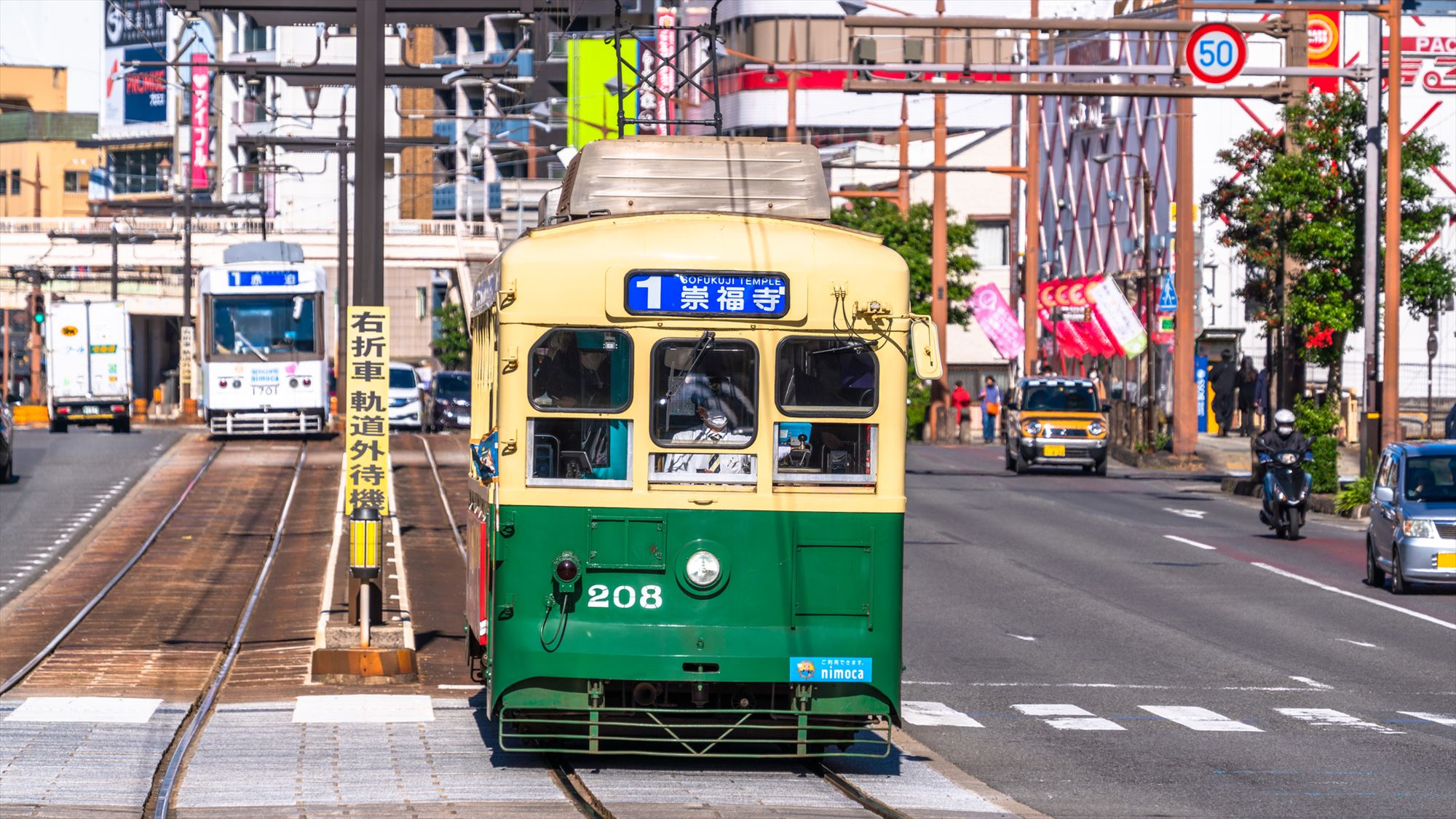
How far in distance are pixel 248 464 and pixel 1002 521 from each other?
14055 millimetres

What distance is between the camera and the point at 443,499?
32562 millimetres

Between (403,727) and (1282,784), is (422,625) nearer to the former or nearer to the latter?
(403,727)

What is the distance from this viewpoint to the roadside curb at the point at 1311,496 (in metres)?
33.3

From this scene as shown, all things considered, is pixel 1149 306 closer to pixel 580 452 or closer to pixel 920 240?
pixel 920 240

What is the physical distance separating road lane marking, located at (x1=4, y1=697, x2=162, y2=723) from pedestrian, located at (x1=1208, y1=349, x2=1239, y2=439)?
140ft

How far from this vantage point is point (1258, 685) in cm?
1659

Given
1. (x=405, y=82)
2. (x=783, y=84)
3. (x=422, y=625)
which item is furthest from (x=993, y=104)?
(x=422, y=625)

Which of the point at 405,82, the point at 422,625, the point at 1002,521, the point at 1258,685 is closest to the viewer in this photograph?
the point at 1258,685

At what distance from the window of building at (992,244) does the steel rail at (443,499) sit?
43399mm

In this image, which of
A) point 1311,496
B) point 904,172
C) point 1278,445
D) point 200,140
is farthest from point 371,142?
point 200,140

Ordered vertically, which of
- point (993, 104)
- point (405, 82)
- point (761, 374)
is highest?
point (993, 104)

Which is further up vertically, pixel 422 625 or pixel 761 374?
pixel 761 374

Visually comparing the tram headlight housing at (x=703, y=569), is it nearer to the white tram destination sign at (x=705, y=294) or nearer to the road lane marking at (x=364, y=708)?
the white tram destination sign at (x=705, y=294)

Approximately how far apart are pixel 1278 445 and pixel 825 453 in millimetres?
19702
